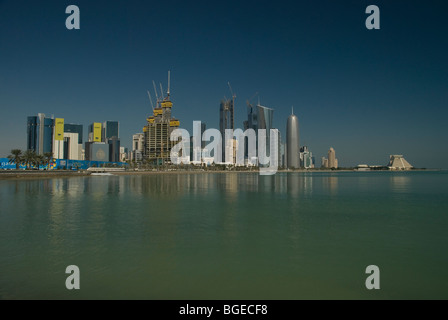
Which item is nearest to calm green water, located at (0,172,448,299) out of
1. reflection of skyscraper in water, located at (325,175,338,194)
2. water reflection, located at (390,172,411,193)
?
reflection of skyscraper in water, located at (325,175,338,194)

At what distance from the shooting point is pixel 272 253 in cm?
1602

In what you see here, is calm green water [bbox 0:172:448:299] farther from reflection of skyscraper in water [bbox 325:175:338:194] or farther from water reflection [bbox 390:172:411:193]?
water reflection [bbox 390:172:411:193]

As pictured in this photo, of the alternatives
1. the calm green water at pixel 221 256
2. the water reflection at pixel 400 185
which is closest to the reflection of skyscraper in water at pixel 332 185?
the water reflection at pixel 400 185

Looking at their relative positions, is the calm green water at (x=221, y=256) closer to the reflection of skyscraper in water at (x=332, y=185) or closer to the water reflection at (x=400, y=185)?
the reflection of skyscraper in water at (x=332, y=185)

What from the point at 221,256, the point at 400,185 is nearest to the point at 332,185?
the point at 400,185

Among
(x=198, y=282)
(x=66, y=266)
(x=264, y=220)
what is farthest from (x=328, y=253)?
(x=66, y=266)

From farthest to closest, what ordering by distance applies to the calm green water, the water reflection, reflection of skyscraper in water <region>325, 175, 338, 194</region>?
the water reflection < reflection of skyscraper in water <region>325, 175, 338, 194</region> < the calm green water

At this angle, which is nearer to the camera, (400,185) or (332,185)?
(332,185)

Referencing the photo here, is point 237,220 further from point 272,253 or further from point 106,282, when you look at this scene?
point 106,282

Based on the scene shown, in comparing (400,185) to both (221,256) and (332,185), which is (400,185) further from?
(221,256)

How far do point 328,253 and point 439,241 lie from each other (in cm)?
889

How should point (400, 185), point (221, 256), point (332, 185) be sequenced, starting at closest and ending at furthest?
point (221, 256)
point (332, 185)
point (400, 185)

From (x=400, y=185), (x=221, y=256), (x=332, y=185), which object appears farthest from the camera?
(x=400, y=185)
